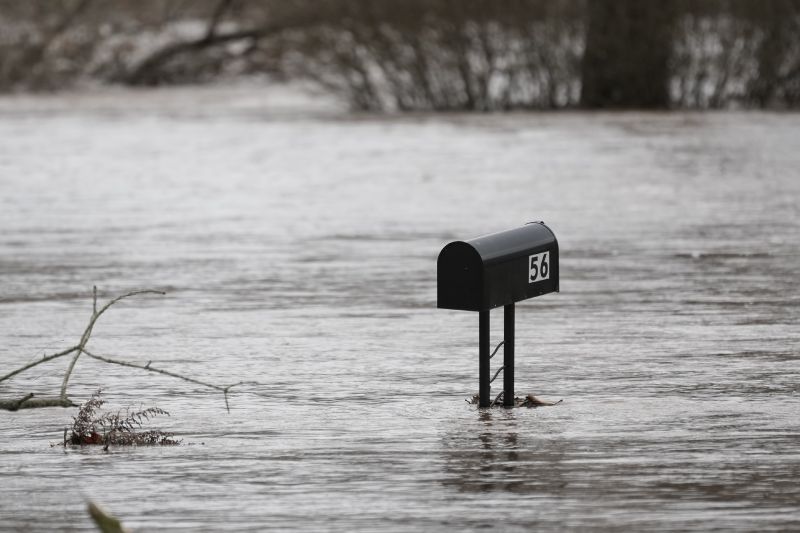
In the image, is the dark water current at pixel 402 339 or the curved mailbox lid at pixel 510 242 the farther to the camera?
the curved mailbox lid at pixel 510 242

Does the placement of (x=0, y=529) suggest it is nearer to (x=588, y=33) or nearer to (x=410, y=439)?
(x=410, y=439)

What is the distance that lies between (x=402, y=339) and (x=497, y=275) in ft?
7.98

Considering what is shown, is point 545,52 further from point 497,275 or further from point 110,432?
point 110,432

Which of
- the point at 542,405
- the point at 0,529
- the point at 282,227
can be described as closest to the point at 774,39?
the point at 282,227

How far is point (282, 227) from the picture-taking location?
15.8m

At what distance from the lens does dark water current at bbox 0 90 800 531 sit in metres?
6.62

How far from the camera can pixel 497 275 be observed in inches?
304

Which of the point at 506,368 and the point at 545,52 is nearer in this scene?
the point at 506,368

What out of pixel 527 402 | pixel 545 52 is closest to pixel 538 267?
pixel 527 402

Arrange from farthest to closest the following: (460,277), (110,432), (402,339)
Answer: (402,339) → (460,277) → (110,432)

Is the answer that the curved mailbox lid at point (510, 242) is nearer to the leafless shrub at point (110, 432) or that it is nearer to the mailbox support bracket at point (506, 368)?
the mailbox support bracket at point (506, 368)

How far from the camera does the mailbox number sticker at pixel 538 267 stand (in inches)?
313

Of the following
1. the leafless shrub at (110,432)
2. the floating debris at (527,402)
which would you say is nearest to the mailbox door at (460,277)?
the floating debris at (527,402)

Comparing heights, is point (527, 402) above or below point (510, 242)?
below
